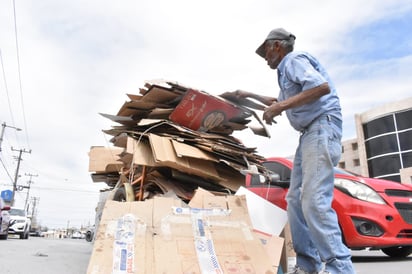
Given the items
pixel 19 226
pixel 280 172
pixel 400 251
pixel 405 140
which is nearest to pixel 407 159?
pixel 405 140

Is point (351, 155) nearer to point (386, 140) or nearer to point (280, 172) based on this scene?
point (386, 140)

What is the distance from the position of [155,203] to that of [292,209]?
3.04 feet

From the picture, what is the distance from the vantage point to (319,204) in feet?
5.92

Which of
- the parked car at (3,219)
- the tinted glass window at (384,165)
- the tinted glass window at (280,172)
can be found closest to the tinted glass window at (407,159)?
the tinted glass window at (384,165)

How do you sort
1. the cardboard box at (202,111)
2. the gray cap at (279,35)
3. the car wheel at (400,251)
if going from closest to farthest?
the gray cap at (279,35), the cardboard box at (202,111), the car wheel at (400,251)

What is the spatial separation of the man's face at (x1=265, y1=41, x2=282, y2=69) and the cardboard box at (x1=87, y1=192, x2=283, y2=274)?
3.29 feet

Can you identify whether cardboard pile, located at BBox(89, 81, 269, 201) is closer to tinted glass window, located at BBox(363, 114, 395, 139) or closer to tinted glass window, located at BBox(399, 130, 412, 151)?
tinted glass window, located at BBox(399, 130, 412, 151)

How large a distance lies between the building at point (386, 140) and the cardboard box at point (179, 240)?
25.0m

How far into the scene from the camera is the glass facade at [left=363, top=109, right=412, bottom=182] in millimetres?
26734

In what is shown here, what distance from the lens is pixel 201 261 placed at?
78.5 inches

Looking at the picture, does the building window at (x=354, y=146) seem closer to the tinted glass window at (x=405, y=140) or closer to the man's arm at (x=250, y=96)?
the tinted glass window at (x=405, y=140)

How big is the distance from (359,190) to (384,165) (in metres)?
27.9

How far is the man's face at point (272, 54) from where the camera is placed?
2.23 m

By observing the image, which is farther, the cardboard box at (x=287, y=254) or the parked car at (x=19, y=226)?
the parked car at (x=19, y=226)
